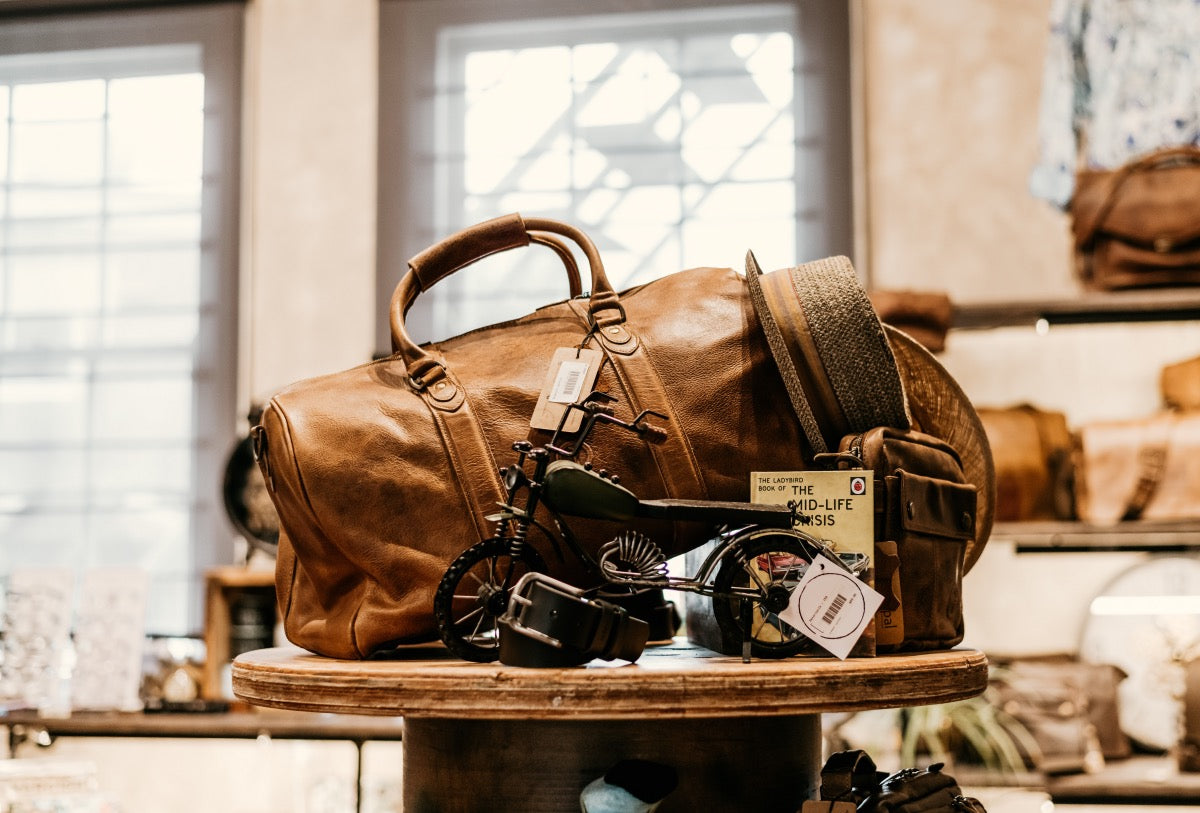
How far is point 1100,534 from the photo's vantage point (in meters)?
2.62

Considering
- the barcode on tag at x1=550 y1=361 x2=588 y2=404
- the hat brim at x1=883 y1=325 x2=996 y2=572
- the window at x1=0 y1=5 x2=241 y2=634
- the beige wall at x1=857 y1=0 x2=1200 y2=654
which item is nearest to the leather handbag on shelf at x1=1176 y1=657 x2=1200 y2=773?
the beige wall at x1=857 y1=0 x2=1200 y2=654

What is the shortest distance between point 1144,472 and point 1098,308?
0.37 m

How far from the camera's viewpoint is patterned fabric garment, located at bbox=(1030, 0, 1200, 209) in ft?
9.19

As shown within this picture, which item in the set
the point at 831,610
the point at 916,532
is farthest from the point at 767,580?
the point at 916,532

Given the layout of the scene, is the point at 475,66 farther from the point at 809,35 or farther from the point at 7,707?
the point at 7,707

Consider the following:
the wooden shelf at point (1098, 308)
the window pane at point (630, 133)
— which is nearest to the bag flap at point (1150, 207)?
the wooden shelf at point (1098, 308)

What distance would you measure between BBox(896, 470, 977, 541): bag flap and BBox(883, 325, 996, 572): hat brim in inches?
2.7

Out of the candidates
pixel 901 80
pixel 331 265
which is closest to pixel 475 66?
pixel 331 265

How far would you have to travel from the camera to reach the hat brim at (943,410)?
1263mm

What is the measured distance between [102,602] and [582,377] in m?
2.42

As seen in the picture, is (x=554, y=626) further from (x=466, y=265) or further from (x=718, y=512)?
(x=466, y=265)

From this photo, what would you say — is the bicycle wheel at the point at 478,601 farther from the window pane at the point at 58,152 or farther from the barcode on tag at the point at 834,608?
the window pane at the point at 58,152

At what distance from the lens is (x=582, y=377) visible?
111 centimetres

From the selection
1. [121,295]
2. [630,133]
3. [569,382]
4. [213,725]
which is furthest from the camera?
[121,295]
